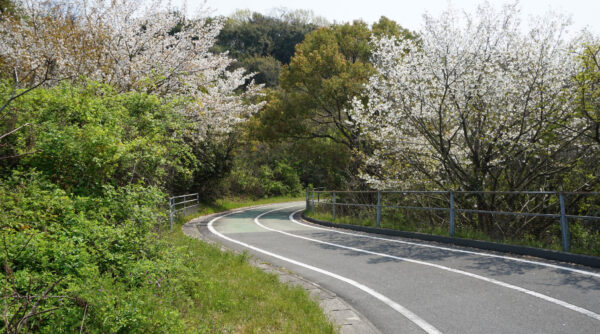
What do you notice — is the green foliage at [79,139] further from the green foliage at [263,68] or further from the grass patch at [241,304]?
the green foliage at [263,68]

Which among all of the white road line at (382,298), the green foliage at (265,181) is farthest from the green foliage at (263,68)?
the white road line at (382,298)

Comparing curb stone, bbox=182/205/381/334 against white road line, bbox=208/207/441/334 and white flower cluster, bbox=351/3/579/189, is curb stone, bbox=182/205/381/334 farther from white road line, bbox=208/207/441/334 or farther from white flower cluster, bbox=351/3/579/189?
white flower cluster, bbox=351/3/579/189

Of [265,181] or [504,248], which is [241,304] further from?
[265,181]

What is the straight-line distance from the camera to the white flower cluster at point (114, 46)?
10484mm

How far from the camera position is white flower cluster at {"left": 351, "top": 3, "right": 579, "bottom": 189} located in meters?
10.4

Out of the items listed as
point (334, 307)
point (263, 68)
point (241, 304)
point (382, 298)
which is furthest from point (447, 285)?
point (263, 68)

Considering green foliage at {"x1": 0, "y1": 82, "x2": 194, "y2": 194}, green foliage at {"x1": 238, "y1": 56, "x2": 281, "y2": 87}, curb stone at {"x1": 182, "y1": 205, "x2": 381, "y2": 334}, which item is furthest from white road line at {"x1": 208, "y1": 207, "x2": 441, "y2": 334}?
green foliage at {"x1": 238, "y1": 56, "x2": 281, "y2": 87}

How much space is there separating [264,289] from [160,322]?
2.56 meters

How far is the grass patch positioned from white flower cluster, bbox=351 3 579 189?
764cm

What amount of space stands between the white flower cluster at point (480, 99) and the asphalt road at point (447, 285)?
126 inches

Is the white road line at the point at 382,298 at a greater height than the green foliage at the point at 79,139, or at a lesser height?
lesser

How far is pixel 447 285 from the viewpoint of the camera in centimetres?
636

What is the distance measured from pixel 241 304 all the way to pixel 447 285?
3.27m

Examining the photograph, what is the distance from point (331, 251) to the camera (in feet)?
32.4
